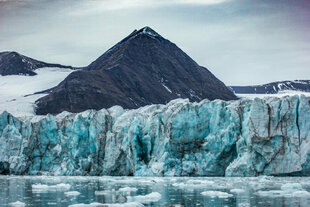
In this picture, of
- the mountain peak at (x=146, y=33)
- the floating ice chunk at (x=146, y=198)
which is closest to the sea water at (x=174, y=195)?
the floating ice chunk at (x=146, y=198)

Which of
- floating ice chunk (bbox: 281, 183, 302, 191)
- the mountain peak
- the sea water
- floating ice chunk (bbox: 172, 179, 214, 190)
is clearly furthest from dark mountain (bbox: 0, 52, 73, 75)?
floating ice chunk (bbox: 281, 183, 302, 191)

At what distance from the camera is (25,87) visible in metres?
91.8

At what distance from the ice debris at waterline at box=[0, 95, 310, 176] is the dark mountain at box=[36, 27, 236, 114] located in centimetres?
3108

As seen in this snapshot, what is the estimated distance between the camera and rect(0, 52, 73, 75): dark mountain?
109 m

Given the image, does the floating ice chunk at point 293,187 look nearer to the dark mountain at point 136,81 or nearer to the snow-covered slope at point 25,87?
the snow-covered slope at point 25,87

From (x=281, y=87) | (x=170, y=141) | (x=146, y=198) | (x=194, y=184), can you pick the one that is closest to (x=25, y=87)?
(x=281, y=87)

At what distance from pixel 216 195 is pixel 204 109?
13780 mm

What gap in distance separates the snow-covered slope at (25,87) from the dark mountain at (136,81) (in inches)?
106

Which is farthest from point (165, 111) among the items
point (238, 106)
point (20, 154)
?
point (20, 154)

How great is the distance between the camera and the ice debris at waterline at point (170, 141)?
28.0m

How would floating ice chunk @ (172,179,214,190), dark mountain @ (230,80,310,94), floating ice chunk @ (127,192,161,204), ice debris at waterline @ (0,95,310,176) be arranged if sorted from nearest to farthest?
floating ice chunk @ (127,192,161,204) < floating ice chunk @ (172,179,214,190) < ice debris at waterline @ (0,95,310,176) < dark mountain @ (230,80,310,94)

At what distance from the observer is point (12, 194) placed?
65.2ft

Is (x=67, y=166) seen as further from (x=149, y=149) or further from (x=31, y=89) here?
(x=31, y=89)

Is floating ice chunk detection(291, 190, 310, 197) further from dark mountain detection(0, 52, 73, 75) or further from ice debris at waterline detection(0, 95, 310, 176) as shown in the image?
dark mountain detection(0, 52, 73, 75)
